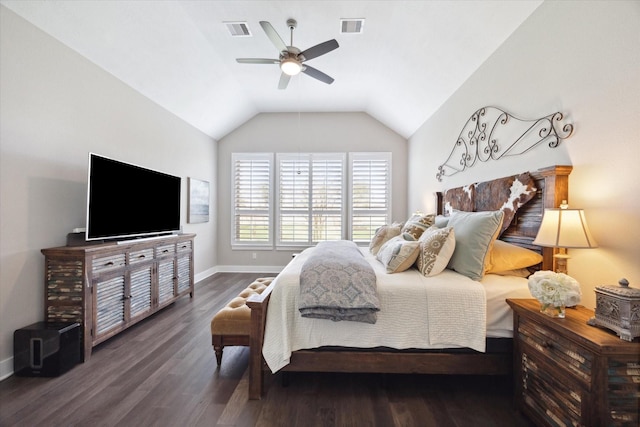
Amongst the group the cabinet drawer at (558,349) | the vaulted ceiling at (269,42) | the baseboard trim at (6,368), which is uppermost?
the vaulted ceiling at (269,42)

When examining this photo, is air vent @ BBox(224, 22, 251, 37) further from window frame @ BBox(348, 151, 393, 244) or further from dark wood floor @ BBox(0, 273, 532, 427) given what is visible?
dark wood floor @ BBox(0, 273, 532, 427)

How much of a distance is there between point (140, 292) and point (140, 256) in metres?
0.39

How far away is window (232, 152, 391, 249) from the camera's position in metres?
5.37

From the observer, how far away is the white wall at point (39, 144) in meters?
2.03

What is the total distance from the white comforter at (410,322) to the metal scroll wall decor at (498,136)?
1.14 metres

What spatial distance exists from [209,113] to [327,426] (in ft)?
15.0

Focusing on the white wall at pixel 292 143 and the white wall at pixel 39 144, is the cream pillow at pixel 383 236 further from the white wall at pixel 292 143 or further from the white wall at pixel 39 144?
the white wall at pixel 39 144

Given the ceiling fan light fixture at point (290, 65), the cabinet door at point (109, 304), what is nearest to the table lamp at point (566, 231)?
the ceiling fan light fixture at point (290, 65)

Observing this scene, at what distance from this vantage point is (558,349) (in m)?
1.37

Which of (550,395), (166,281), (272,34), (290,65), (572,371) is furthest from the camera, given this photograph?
(166,281)

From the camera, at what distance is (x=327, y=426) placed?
157cm

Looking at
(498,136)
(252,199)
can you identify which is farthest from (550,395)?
(252,199)

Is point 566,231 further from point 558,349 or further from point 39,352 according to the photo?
point 39,352

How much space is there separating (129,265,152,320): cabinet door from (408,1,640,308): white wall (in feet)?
12.4
